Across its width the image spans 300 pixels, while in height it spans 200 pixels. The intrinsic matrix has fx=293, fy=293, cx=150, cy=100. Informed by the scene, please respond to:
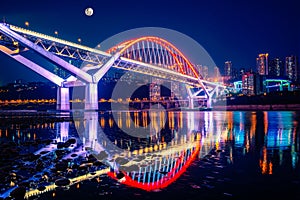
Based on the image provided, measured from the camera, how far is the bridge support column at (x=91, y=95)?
46.0 meters

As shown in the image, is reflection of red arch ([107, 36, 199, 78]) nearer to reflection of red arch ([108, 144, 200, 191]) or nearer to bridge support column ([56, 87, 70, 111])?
bridge support column ([56, 87, 70, 111])

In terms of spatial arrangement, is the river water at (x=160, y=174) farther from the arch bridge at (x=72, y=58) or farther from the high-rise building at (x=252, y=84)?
the high-rise building at (x=252, y=84)

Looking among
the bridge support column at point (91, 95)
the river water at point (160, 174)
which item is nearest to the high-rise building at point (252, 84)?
Answer: the bridge support column at point (91, 95)

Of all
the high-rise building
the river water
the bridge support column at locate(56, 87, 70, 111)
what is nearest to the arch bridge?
the bridge support column at locate(56, 87, 70, 111)

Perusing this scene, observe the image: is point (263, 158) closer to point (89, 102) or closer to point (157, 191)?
point (157, 191)

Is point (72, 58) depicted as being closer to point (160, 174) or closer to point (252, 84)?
point (160, 174)

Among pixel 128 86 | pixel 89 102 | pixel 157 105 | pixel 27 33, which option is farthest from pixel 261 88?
pixel 27 33

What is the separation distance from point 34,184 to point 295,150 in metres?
8.40

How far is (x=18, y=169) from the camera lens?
24.6ft

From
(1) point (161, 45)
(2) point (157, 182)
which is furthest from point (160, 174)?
(1) point (161, 45)

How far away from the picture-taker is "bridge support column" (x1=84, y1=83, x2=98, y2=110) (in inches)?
1812

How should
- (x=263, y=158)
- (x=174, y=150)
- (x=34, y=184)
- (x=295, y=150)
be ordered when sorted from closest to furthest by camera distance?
(x=34, y=184) → (x=263, y=158) → (x=295, y=150) → (x=174, y=150)

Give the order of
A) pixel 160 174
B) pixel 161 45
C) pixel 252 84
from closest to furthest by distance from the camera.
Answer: pixel 160 174
pixel 161 45
pixel 252 84

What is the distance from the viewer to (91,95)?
46.7 m
